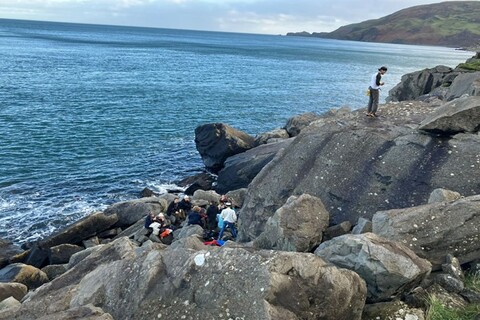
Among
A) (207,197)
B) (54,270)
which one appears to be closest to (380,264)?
(54,270)

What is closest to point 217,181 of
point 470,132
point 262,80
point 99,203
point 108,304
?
point 99,203

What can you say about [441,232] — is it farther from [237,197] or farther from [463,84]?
[463,84]

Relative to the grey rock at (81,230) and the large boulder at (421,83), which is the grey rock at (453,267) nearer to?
the grey rock at (81,230)

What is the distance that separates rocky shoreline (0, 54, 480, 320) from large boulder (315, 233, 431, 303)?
0.03 m

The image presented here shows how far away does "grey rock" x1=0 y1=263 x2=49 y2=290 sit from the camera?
69.2 ft

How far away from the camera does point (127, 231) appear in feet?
89.8

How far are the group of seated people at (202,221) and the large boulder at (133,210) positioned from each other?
7.91 feet

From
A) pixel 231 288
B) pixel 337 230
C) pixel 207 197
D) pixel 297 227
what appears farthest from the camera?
pixel 207 197

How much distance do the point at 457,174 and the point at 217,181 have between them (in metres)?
22.7

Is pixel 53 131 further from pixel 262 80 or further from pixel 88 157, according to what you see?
pixel 262 80

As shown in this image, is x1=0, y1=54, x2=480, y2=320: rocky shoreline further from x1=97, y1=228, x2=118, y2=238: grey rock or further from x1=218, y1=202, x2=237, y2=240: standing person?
x1=218, y1=202, x2=237, y2=240: standing person

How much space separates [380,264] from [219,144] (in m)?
Result: 32.6

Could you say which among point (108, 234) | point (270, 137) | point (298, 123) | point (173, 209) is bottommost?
point (108, 234)

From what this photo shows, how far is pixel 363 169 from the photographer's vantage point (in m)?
19.0
